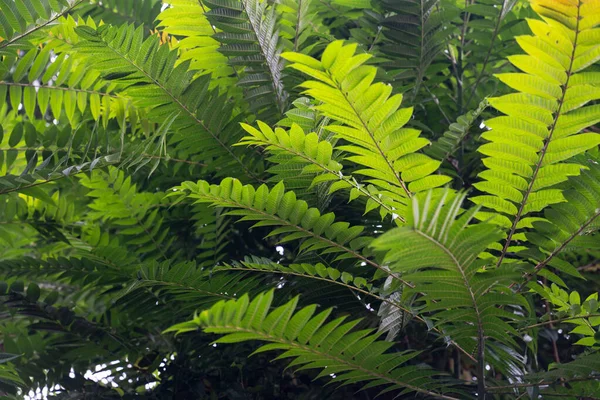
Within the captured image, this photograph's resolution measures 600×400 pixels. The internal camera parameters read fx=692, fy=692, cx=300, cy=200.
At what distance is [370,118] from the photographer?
87 centimetres

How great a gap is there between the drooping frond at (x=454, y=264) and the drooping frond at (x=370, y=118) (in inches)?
3.6

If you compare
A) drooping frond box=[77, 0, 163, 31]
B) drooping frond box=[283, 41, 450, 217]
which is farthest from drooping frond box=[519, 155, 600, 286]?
drooping frond box=[77, 0, 163, 31]

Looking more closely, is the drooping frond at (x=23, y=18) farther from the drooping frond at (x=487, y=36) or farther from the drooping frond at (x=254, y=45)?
the drooping frond at (x=487, y=36)

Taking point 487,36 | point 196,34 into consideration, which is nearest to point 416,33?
point 487,36

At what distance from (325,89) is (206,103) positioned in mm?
370

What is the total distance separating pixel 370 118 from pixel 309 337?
0.28 m

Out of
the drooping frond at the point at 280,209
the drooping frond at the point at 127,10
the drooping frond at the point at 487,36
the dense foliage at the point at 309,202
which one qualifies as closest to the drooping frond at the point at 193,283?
the dense foliage at the point at 309,202

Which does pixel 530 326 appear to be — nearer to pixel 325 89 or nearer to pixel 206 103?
pixel 325 89

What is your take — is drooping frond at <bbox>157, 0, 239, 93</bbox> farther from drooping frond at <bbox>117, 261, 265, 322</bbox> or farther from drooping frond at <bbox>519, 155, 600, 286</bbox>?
drooping frond at <bbox>519, 155, 600, 286</bbox>

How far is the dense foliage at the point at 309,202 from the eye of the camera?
82 centimetres

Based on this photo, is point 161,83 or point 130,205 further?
point 130,205

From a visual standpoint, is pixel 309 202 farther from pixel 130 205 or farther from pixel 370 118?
pixel 130 205

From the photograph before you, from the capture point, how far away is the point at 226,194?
924 millimetres

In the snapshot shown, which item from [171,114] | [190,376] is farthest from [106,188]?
[190,376]
